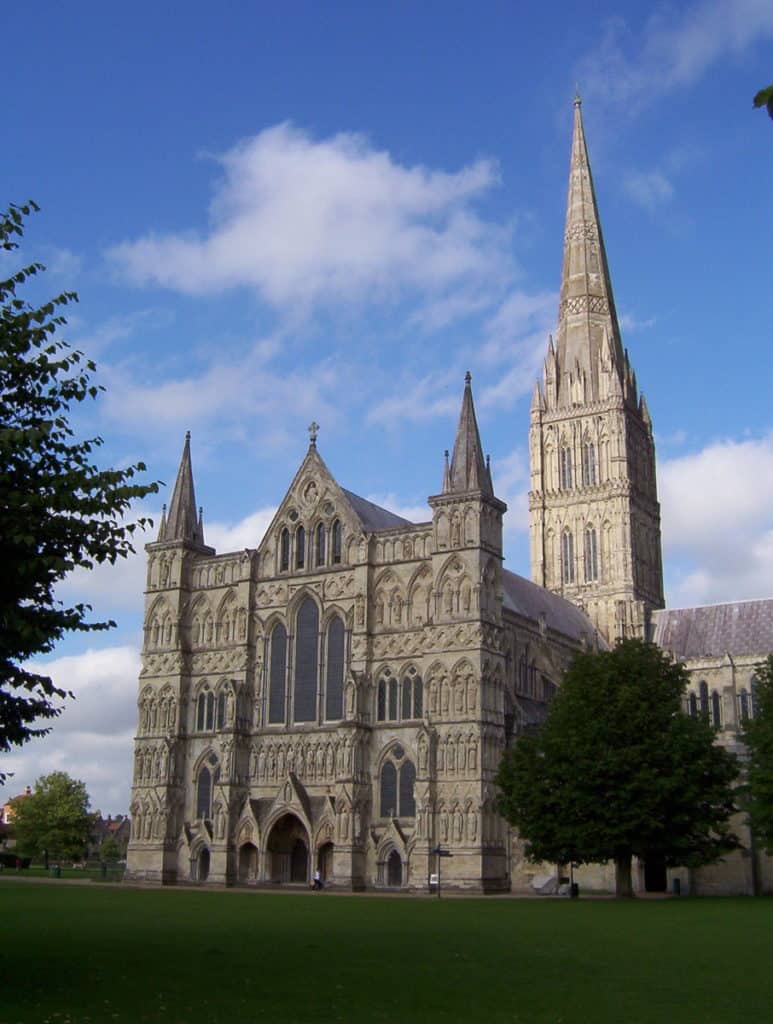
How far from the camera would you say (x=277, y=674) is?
235 ft

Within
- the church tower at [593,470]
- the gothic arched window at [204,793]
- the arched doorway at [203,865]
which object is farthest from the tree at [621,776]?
the church tower at [593,470]

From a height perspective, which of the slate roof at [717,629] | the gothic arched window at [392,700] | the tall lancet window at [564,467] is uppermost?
the tall lancet window at [564,467]

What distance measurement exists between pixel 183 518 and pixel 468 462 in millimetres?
21066

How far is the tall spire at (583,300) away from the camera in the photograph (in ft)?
343

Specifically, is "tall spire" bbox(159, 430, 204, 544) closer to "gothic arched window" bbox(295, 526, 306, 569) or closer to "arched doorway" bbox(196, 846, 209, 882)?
"gothic arched window" bbox(295, 526, 306, 569)

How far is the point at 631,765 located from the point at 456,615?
50.4 ft

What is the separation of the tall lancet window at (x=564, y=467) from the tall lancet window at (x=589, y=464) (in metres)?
1.40

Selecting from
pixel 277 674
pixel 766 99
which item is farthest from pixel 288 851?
pixel 766 99

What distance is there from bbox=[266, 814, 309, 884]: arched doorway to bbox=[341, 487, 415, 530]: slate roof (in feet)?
58.9

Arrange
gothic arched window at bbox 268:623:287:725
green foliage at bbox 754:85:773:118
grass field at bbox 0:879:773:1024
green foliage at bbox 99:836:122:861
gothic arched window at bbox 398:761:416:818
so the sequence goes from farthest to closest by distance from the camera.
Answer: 1. green foliage at bbox 99:836:122:861
2. gothic arched window at bbox 268:623:287:725
3. gothic arched window at bbox 398:761:416:818
4. grass field at bbox 0:879:773:1024
5. green foliage at bbox 754:85:773:118

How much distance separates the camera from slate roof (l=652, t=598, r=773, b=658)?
291 feet

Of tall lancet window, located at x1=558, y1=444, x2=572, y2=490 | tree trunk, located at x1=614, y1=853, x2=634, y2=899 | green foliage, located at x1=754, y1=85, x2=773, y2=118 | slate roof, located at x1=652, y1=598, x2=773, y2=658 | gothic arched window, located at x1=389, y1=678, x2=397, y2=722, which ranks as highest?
tall lancet window, located at x1=558, y1=444, x2=572, y2=490

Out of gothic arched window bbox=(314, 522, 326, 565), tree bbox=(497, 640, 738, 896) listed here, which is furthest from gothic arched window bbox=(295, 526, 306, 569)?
tree bbox=(497, 640, 738, 896)

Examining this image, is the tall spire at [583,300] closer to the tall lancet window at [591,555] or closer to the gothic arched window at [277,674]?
the tall lancet window at [591,555]
